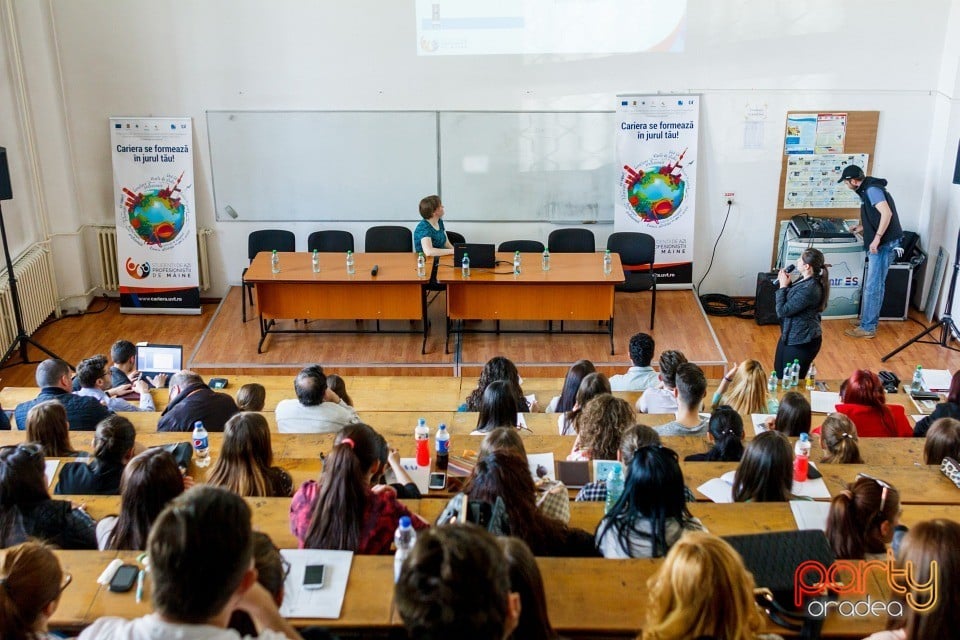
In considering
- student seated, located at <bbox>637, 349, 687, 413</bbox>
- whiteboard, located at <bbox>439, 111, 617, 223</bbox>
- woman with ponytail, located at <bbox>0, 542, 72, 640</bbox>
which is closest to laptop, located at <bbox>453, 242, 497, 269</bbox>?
whiteboard, located at <bbox>439, 111, 617, 223</bbox>

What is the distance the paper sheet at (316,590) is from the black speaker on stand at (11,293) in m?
5.31

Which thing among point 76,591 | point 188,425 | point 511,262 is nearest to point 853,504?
point 76,591

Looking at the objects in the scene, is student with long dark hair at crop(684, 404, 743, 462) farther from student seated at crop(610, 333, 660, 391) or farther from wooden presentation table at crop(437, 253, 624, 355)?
wooden presentation table at crop(437, 253, 624, 355)

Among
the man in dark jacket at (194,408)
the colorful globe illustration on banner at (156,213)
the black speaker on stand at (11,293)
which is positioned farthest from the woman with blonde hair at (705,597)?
the colorful globe illustration on banner at (156,213)

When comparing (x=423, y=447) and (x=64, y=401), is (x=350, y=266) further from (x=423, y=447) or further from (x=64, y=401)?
(x=423, y=447)

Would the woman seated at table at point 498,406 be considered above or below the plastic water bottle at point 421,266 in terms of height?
below

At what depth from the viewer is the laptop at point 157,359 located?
6336 millimetres

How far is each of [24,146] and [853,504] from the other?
813 cm

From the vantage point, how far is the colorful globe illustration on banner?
8984 mm

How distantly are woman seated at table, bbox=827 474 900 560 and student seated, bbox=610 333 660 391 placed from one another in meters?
2.60

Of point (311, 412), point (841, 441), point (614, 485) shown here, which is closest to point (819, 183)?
point (841, 441)

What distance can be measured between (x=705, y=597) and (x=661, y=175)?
7.22 meters

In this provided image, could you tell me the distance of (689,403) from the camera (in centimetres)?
478

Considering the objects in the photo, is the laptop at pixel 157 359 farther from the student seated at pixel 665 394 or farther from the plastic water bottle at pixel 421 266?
the student seated at pixel 665 394
